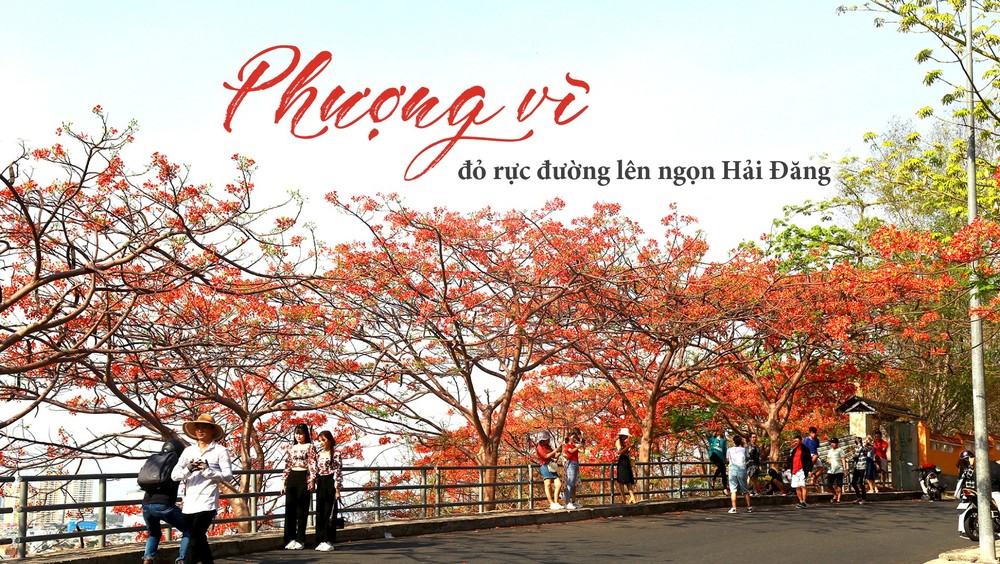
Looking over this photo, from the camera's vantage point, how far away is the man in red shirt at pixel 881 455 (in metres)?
29.5

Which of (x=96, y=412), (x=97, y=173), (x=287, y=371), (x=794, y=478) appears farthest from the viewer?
(x=794, y=478)

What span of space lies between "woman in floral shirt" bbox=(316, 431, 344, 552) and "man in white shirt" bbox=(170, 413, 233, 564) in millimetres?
3444

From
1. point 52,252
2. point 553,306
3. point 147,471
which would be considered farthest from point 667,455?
point 147,471

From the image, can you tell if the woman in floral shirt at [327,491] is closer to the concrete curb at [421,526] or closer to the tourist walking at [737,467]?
the concrete curb at [421,526]

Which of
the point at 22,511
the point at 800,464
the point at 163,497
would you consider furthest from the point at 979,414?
the point at 22,511

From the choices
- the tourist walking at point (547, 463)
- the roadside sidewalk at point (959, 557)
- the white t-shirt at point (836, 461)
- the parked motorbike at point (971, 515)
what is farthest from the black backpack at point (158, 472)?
the white t-shirt at point (836, 461)

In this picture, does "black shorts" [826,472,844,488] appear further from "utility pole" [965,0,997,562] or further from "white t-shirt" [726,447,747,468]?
"utility pole" [965,0,997,562]

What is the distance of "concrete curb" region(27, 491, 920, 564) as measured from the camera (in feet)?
38.7

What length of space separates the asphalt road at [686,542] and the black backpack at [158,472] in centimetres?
260

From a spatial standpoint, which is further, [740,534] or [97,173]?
[740,534]

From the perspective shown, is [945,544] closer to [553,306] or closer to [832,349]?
[553,306]

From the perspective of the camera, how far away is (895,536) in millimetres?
17328

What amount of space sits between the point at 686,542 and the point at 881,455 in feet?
53.3

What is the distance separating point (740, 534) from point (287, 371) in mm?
10057
